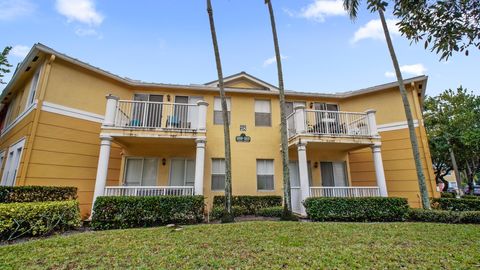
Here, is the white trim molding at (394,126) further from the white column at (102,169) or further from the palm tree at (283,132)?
the white column at (102,169)

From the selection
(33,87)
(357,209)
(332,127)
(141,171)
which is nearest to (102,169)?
(141,171)

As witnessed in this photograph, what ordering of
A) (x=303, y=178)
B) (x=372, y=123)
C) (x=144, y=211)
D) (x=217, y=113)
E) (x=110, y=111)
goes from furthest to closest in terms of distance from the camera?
(x=217, y=113) → (x=372, y=123) → (x=303, y=178) → (x=110, y=111) → (x=144, y=211)

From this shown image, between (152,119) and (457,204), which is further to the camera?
(152,119)

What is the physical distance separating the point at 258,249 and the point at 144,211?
484cm

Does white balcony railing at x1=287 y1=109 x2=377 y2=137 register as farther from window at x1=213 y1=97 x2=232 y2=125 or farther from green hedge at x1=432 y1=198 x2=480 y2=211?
green hedge at x1=432 y1=198 x2=480 y2=211

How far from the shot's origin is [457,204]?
31.3 feet

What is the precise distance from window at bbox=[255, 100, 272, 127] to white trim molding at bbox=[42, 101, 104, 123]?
769cm

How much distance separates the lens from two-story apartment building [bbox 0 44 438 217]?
29.6ft

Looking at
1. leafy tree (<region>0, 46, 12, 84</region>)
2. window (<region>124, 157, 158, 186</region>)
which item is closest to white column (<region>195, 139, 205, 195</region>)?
window (<region>124, 157, 158, 186</region>)

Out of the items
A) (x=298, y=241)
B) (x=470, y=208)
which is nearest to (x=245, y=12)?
(x=298, y=241)

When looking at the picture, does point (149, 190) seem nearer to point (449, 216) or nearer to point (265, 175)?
point (265, 175)

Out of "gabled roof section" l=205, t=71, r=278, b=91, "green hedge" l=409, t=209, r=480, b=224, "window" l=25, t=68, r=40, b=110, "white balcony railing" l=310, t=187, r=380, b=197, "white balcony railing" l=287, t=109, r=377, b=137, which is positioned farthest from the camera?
"gabled roof section" l=205, t=71, r=278, b=91

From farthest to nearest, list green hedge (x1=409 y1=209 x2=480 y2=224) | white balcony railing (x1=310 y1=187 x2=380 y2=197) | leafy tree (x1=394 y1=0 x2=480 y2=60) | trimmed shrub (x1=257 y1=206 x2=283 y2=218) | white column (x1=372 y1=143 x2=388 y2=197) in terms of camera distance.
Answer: white balcony railing (x1=310 y1=187 x2=380 y2=197)
white column (x1=372 y1=143 x2=388 y2=197)
trimmed shrub (x1=257 y1=206 x2=283 y2=218)
green hedge (x1=409 y1=209 x2=480 y2=224)
leafy tree (x1=394 y1=0 x2=480 y2=60)

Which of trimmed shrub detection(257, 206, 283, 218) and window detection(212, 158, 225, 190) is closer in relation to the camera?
trimmed shrub detection(257, 206, 283, 218)
